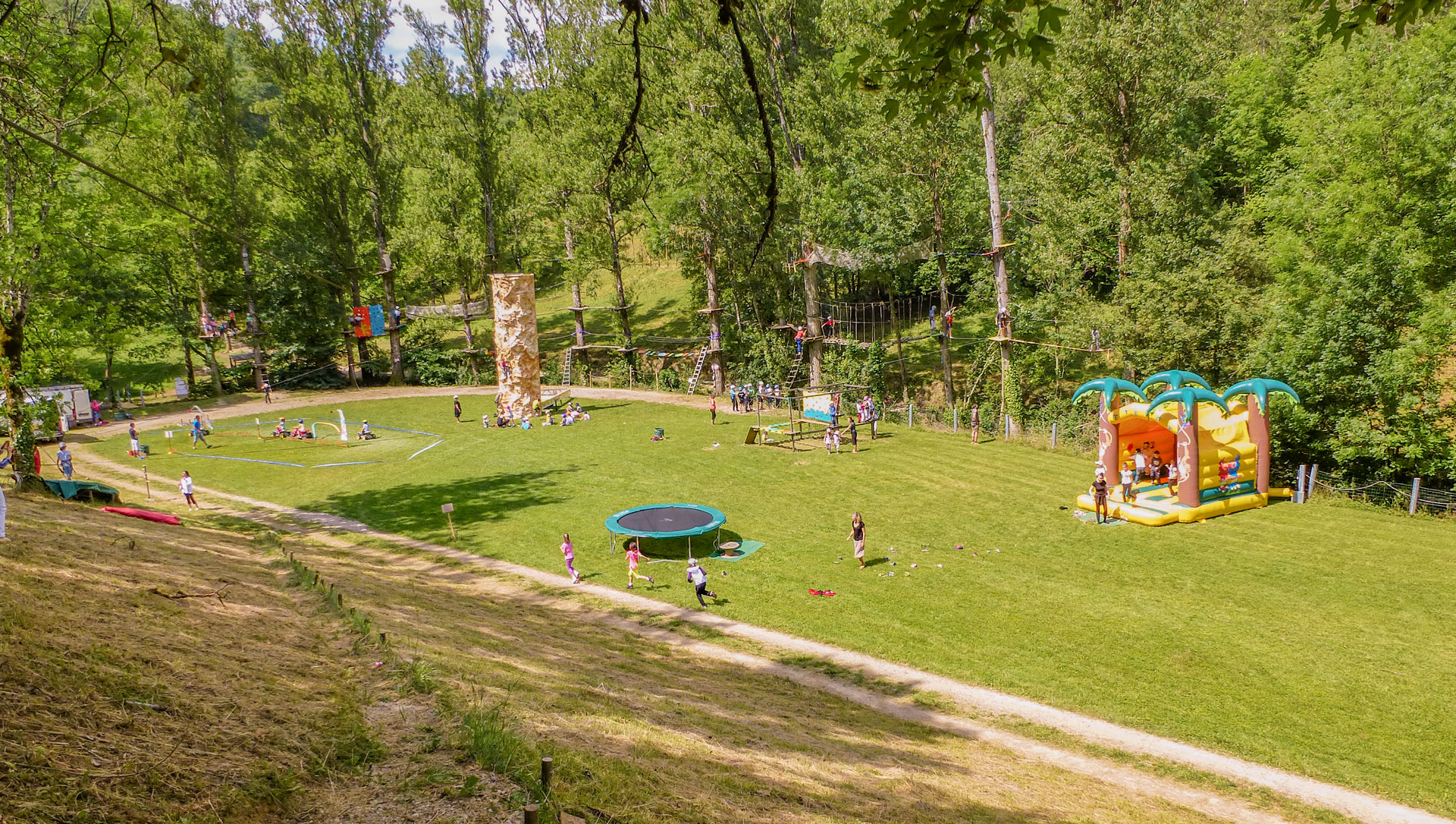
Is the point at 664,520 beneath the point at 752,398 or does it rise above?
beneath

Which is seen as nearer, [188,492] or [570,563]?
[570,563]

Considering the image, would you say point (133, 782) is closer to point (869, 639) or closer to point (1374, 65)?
point (869, 639)

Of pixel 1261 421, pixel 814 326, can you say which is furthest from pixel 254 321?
pixel 1261 421

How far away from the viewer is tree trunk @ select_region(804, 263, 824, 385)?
37781 mm

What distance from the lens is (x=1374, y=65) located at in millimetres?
30734

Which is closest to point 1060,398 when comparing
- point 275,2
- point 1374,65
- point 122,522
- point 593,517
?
point 1374,65

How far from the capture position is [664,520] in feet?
69.9

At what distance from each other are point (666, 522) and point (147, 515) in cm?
1218

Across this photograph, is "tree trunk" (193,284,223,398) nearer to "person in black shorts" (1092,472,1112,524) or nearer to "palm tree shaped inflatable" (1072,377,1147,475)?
"palm tree shaped inflatable" (1072,377,1147,475)

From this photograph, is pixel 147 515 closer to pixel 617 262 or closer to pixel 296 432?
pixel 296 432

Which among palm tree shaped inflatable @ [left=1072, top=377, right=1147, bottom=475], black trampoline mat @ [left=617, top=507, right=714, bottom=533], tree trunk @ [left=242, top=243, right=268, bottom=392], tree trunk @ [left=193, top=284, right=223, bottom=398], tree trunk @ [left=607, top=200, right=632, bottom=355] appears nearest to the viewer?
black trampoline mat @ [left=617, top=507, right=714, bottom=533]

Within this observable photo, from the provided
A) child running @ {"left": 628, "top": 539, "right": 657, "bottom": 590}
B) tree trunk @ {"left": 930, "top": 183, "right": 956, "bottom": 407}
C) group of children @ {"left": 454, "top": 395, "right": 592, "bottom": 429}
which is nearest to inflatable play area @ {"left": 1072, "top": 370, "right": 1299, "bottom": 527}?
tree trunk @ {"left": 930, "top": 183, "right": 956, "bottom": 407}

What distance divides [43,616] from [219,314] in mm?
50934

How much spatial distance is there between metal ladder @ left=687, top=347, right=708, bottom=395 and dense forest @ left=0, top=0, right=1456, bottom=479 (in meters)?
1.92
